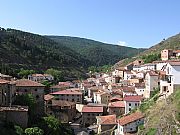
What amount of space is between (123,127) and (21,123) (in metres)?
13.2

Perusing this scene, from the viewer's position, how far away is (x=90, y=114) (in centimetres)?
5978

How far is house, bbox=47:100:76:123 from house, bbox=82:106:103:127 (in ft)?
9.03

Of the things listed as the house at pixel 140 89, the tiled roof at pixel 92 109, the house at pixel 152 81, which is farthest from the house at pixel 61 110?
the house at pixel 152 81

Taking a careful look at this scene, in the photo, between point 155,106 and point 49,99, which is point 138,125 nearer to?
point 155,106

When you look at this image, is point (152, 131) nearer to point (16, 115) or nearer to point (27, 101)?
point (16, 115)

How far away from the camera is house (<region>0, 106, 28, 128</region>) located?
39.9 m

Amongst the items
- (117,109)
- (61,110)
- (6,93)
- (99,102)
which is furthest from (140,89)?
(6,93)

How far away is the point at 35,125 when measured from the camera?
141 feet

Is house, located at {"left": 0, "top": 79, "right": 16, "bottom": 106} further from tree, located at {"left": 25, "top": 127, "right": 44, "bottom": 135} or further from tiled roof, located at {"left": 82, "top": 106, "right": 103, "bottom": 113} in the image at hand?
tiled roof, located at {"left": 82, "top": 106, "right": 103, "bottom": 113}

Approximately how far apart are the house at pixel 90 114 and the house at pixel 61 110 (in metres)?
2.75

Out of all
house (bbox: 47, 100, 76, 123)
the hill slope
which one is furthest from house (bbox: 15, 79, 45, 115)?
the hill slope

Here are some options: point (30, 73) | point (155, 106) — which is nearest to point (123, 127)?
point (155, 106)

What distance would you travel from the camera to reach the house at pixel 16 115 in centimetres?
3990

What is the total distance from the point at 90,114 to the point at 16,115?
21.6 m
